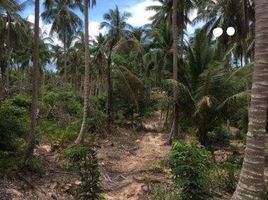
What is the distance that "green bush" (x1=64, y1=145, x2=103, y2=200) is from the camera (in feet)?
26.1

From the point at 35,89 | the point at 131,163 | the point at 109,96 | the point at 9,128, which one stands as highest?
the point at 109,96

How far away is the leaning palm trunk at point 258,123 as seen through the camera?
7.19 meters

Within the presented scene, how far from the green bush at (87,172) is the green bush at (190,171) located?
5.24 feet

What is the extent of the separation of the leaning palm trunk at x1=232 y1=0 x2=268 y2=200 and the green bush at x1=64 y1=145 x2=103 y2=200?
8.71ft

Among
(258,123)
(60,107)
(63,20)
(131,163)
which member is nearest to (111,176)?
(131,163)

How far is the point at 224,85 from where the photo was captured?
15547mm

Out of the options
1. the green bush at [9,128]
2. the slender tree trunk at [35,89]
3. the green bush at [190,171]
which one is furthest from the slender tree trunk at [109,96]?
the green bush at [190,171]

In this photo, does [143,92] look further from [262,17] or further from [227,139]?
[262,17]

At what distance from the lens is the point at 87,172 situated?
8047 mm

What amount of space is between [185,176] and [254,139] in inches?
63.6

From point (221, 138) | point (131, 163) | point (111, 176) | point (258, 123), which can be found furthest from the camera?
point (221, 138)

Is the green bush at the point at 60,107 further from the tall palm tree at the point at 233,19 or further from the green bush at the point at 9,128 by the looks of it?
the tall palm tree at the point at 233,19

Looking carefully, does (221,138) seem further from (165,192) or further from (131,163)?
(165,192)

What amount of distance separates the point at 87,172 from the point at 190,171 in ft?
6.65
